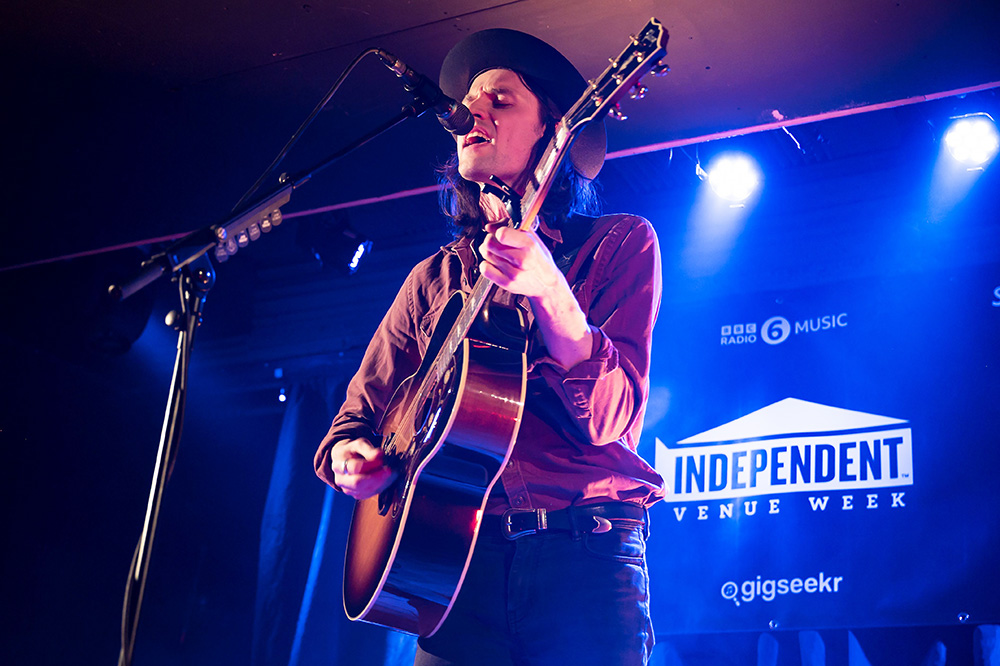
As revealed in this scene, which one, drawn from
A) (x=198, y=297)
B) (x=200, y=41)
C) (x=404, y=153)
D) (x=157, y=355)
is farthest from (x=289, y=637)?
(x=198, y=297)

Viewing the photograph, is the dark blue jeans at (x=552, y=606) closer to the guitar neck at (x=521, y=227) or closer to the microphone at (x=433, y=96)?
the guitar neck at (x=521, y=227)

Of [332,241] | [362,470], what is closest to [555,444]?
[362,470]

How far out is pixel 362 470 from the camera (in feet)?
7.12

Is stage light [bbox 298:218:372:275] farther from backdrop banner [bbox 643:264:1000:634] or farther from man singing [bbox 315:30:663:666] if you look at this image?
man singing [bbox 315:30:663:666]

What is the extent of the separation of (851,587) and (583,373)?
7.86 ft

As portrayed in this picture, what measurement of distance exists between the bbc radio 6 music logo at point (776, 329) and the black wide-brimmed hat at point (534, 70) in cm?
205

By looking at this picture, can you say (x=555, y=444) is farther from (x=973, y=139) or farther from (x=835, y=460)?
(x=973, y=139)

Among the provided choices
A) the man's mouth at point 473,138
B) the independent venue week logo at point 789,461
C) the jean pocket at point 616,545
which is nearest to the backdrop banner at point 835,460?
the independent venue week logo at point 789,461

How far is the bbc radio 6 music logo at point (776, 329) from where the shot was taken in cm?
429

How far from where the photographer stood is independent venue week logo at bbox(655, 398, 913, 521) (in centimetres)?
387

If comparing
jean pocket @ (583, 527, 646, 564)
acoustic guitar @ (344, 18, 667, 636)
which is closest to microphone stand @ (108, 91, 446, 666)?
acoustic guitar @ (344, 18, 667, 636)

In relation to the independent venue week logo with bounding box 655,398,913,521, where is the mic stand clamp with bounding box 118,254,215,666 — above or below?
below

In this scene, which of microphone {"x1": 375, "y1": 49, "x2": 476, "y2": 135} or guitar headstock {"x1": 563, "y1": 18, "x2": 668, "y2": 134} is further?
microphone {"x1": 375, "y1": 49, "x2": 476, "y2": 135}

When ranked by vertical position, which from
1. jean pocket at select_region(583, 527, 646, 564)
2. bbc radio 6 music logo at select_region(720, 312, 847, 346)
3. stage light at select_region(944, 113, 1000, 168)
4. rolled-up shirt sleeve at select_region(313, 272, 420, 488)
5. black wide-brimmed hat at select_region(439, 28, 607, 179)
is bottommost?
jean pocket at select_region(583, 527, 646, 564)
